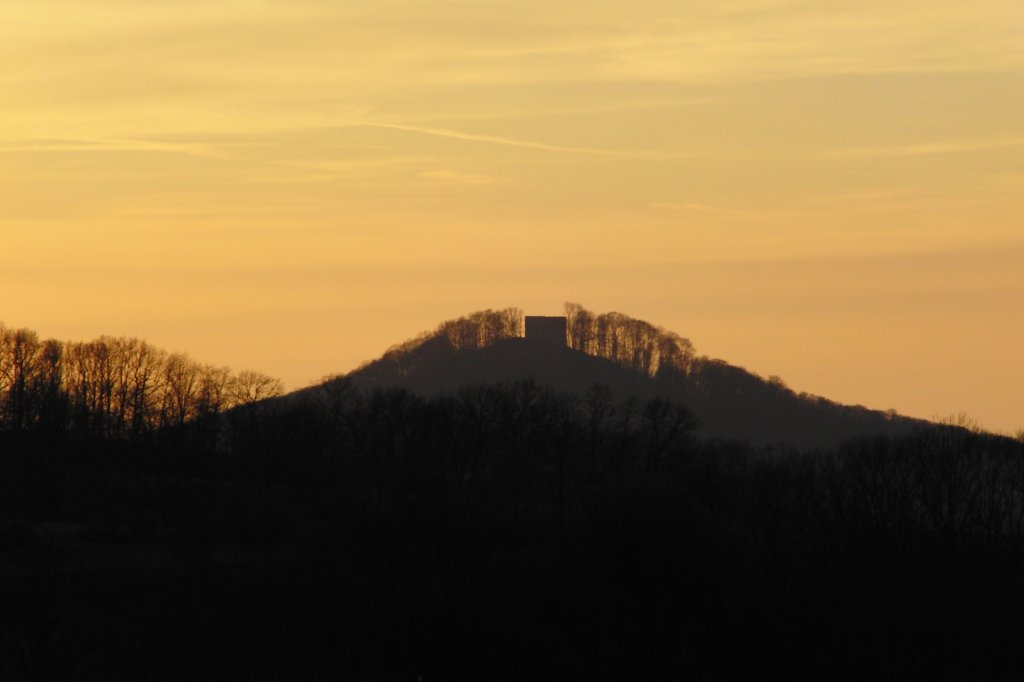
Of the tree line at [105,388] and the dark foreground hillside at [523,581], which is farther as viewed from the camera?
the tree line at [105,388]

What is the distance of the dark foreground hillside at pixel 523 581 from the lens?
54250 millimetres

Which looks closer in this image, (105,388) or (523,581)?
(523,581)

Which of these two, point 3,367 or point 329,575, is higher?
point 3,367

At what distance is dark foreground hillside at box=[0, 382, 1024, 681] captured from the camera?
178 ft

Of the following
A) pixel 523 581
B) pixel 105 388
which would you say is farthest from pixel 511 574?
pixel 105 388

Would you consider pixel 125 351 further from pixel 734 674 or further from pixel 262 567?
pixel 734 674

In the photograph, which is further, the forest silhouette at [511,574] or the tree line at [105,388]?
the tree line at [105,388]

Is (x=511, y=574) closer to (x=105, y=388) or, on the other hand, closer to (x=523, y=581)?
(x=523, y=581)

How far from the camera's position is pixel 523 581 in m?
65.1

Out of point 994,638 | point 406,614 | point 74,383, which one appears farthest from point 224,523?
point 74,383

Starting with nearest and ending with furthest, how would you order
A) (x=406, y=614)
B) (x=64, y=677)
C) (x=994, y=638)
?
(x=64, y=677)
(x=994, y=638)
(x=406, y=614)

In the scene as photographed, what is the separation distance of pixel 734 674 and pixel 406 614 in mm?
14816

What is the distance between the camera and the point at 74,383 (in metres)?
145

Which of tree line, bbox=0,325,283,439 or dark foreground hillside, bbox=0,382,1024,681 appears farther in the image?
tree line, bbox=0,325,283,439
